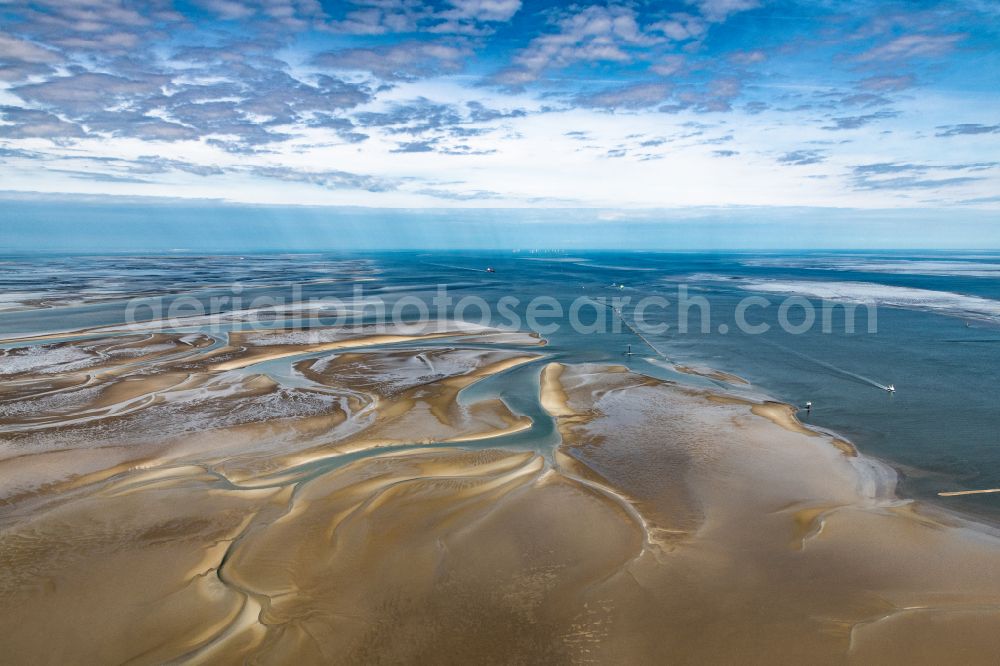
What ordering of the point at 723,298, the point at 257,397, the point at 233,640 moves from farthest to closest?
1. the point at 723,298
2. the point at 257,397
3. the point at 233,640

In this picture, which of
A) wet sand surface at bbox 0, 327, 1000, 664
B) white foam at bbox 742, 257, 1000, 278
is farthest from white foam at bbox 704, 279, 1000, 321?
wet sand surface at bbox 0, 327, 1000, 664

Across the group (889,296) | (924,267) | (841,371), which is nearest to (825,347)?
(841,371)

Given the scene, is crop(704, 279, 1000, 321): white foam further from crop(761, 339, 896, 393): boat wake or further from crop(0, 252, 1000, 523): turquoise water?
crop(761, 339, 896, 393): boat wake

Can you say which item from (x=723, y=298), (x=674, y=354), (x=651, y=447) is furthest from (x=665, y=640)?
(x=723, y=298)

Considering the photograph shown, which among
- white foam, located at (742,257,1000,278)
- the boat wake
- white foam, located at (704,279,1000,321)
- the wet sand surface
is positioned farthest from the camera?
white foam, located at (742,257,1000,278)

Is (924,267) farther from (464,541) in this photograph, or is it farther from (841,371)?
(464,541)

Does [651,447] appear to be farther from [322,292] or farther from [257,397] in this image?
[322,292]

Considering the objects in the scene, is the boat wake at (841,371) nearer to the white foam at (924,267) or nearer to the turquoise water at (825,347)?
the turquoise water at (825,347)

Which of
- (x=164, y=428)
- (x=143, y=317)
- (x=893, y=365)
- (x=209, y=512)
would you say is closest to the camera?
(x=209, y=512)
